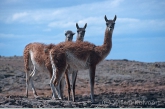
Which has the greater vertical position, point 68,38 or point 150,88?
point 68,38

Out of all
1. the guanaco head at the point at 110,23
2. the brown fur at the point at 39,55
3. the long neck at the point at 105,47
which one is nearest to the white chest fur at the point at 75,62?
the long neck at the point at 105,47

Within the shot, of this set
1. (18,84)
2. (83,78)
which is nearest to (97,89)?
(83,78)

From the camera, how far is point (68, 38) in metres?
21.1

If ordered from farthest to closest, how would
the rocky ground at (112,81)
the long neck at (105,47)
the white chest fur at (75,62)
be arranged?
the rocky ground at (112,81)
the long neck at (105,47)
the white chest fur at (75,62)

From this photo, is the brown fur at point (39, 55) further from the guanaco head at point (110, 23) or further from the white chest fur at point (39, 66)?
the guanaco head at point (110, 23)

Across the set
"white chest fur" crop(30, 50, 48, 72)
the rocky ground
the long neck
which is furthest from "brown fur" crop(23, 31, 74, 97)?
the rocky ground

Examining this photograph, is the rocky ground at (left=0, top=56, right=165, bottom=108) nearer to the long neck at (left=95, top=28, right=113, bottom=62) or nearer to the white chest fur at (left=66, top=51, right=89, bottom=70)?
the long neck at (left=95, top=28, right=113, bottom=62)

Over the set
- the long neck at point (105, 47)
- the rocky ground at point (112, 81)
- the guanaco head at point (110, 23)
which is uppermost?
the guanaco head at point (110, 23)

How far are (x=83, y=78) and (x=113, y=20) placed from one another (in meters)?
11.1

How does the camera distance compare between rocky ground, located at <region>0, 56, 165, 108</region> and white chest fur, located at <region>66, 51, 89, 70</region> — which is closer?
white chest fur, located at <region>66, 51, 89, 70</region>

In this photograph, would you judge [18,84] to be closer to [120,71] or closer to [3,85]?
[3,85]

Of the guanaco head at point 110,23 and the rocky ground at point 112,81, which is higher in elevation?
the guanaco head at point 110,23

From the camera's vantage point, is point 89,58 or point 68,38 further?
point 68,38

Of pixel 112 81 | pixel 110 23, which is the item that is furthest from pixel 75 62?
pixel 112 81
